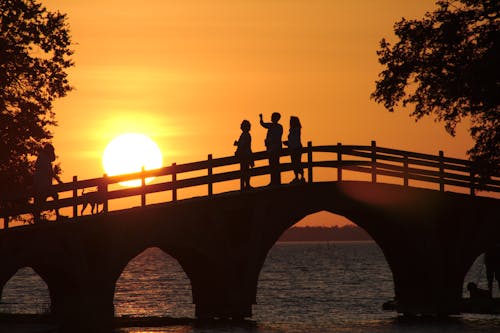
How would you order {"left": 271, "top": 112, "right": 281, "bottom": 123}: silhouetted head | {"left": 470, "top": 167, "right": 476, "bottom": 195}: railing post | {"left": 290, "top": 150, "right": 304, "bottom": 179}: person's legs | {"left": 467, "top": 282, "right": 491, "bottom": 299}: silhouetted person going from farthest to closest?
{"left": 467, "top": 282, "right": 491, "bottom": 299}: silhouetted person < {"left": 470, "top": 167, "right": 476, "bottom": 195}: railing post < {"left": 290, "top": 150, "right": 304, "bottom": 179}: person's legs < {"left": 271, "top": 112, "right": 281, "bottom": 123}: silhouetted head

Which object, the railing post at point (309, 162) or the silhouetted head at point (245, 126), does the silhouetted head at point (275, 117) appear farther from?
the railing post at point (309, 162)

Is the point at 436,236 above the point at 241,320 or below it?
above

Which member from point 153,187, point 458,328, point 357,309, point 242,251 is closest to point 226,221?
point 242,251

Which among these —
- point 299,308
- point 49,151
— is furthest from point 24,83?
point 299,308

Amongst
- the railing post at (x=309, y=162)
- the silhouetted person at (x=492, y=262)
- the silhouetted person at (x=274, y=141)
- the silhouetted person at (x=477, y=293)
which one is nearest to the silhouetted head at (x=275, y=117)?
the silhouetted person at (x=274, y=141)

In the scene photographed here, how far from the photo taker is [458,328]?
36469 mm

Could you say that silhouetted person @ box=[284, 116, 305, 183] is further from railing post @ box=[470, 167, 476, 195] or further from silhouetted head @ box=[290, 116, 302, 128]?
railing post @ box=[470, 167, 476, 195]

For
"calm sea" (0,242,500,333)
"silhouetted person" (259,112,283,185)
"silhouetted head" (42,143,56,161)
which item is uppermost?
"silhouetted person" (259,112,283,185)

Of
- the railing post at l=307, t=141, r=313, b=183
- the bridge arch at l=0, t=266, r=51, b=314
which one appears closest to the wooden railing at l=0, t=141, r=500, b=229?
the railing post at l=307, t=141, r=313, b=183

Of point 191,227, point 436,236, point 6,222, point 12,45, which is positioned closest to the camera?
point 6,222

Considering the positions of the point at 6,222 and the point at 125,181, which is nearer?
the point at 6,222

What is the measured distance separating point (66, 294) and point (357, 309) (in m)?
30.6

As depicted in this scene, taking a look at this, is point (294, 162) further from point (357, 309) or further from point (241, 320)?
point (357, 309)

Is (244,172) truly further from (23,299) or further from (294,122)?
(23,299)
